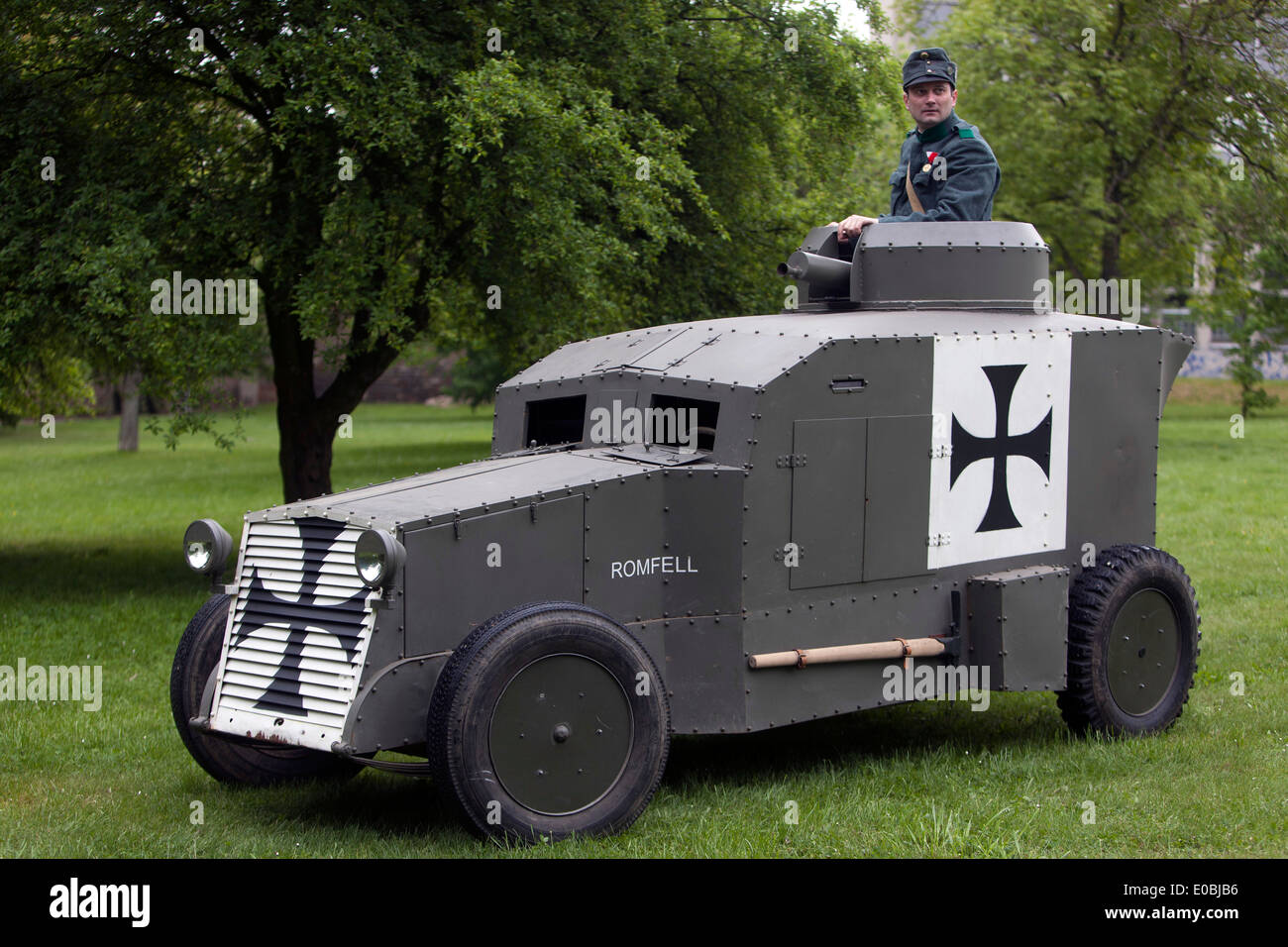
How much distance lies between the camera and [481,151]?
38.1ft

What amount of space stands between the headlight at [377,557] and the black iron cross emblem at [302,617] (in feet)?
0.61

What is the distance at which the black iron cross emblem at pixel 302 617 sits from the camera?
5.89 meters

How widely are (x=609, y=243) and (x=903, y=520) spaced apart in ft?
19.7

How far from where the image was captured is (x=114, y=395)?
1986 inches

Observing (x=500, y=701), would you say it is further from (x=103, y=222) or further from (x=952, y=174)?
(x=103, y=222)

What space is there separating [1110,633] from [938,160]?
2613 millimetres

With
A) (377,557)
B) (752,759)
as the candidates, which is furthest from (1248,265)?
(377,557)

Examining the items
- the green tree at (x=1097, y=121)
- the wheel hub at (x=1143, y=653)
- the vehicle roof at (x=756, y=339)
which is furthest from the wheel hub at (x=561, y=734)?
the green tree at (x=1097, y=121)

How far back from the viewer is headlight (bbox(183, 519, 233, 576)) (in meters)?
6.70

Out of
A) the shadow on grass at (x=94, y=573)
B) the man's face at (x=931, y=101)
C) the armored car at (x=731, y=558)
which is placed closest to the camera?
the armored car at (x=731, y=558)

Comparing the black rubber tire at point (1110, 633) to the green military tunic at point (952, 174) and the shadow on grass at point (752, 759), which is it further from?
the green military tunic at point (952, 174)

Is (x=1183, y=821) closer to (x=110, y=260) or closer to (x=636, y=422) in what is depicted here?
(x=636, y=422)

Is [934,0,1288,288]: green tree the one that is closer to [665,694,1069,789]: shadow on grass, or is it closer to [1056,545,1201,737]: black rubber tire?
[1056,545,1201,737]: black rubber tire

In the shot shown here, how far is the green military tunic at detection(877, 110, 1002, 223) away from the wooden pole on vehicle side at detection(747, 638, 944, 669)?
217 cm
